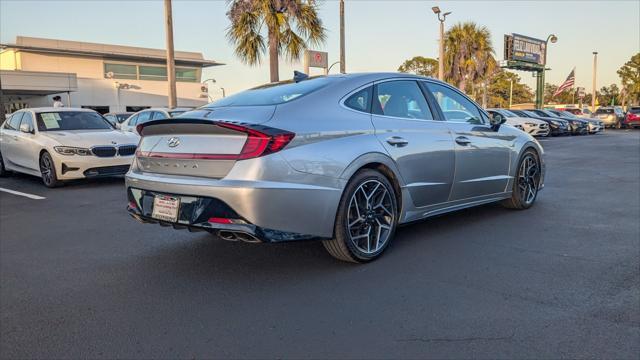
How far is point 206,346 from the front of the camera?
2.77 metres

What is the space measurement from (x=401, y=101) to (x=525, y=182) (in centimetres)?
233

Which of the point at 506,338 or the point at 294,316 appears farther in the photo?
the point at 294,316

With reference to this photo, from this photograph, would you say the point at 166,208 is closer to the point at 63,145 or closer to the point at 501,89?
the point at 63,145

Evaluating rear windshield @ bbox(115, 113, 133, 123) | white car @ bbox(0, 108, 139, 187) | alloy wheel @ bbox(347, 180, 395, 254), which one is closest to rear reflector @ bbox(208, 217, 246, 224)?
alloy wheel @ bbox(347, 180, 395, 254)

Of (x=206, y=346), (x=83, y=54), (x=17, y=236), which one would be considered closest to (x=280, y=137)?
(x=206, y=346)

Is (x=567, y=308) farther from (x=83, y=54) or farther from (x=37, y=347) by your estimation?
(x=83, y=54)

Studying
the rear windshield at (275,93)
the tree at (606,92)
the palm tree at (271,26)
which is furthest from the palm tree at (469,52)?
the tree at (606,92)

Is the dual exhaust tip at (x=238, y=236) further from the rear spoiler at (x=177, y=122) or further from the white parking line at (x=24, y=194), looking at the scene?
the white parking line at (x=24, y=194)

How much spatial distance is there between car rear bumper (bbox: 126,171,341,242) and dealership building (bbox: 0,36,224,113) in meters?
34.6

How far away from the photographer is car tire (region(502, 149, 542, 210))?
6051 millimetres

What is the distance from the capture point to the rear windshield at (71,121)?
9.77 metres

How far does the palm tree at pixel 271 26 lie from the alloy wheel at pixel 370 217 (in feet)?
52.0

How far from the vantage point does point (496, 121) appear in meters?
5.83

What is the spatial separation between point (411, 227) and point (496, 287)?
1.85 meters
